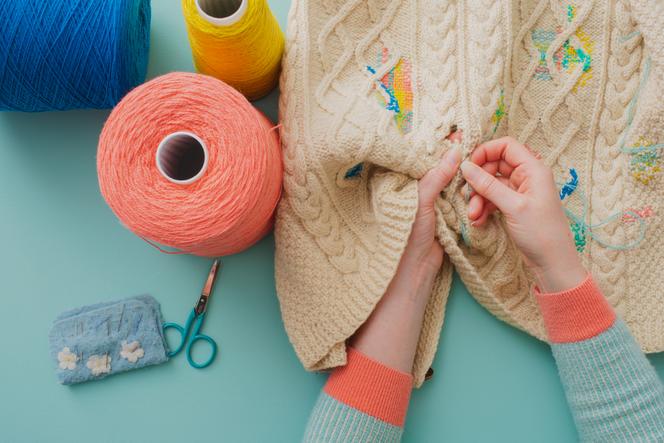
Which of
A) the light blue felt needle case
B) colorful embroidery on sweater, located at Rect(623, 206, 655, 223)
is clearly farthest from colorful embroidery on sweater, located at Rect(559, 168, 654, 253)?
the light blue felt needle case

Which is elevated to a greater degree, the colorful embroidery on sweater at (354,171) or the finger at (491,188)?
the finger at (491,188)

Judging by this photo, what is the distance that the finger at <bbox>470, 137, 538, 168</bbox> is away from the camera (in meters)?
0.79

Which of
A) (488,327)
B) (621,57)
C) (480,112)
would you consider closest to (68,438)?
→ (488,327)

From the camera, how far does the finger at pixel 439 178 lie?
80 cm

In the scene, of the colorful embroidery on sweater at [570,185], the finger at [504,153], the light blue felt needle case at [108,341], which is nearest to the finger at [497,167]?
the finger at [504,153]

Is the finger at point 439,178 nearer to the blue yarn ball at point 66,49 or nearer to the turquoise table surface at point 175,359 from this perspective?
the turquoise table surface at point 175,359

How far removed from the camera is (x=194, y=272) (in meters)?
0.90

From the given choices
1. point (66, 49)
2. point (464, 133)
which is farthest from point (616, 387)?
point (66, 49)

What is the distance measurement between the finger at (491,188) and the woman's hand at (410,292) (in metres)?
0.02

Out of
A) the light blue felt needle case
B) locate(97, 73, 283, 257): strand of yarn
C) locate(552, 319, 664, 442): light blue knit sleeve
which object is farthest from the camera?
the light blue felt needle case

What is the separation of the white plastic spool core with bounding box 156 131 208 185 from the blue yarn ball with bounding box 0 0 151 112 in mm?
150

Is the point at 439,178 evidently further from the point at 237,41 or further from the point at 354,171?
the point at 237,41

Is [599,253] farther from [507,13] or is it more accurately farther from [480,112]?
[507,13]

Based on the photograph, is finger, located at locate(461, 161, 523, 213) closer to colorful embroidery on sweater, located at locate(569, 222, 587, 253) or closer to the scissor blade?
colorful embroidery on sweater, located at locate(569, 222, 587, 253)
